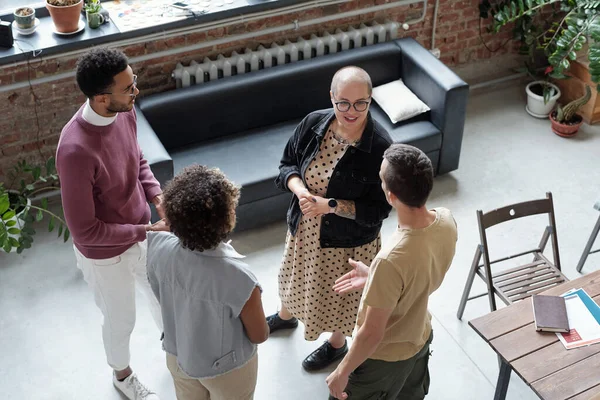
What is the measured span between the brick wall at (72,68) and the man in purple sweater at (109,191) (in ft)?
4.90

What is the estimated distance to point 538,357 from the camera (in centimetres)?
298

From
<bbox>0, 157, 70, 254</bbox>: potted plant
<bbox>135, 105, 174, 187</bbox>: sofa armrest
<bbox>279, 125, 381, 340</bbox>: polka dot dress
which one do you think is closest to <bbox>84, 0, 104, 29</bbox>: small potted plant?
<bbox>135, 105, 174, 187</bbox>: sofa armrest

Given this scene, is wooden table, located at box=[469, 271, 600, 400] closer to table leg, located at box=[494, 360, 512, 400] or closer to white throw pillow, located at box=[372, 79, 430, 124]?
table leg, located at box=[494, 360, 512, 400]

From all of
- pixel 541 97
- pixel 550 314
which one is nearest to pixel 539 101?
pixel 541 97

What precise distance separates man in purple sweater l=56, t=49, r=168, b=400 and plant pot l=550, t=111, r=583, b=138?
3416 millimetres

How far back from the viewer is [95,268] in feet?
10.5

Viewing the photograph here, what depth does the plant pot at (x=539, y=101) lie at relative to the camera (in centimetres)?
570

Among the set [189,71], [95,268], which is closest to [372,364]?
→ [95,268]

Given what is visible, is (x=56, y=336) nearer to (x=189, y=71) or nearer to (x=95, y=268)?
(x=95, y=268)

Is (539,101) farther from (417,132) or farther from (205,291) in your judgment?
(205,291)

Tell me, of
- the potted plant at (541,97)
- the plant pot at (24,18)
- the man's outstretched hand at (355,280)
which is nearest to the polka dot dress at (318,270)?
the man's outstretched hand at (355,280)

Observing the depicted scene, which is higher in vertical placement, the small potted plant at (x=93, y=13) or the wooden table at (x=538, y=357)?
the small potted plant at (x=93, y=13)

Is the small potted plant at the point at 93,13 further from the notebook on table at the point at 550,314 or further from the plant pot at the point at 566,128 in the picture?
the plant pot at the point at 566,128

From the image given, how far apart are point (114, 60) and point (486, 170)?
3.13 metres
